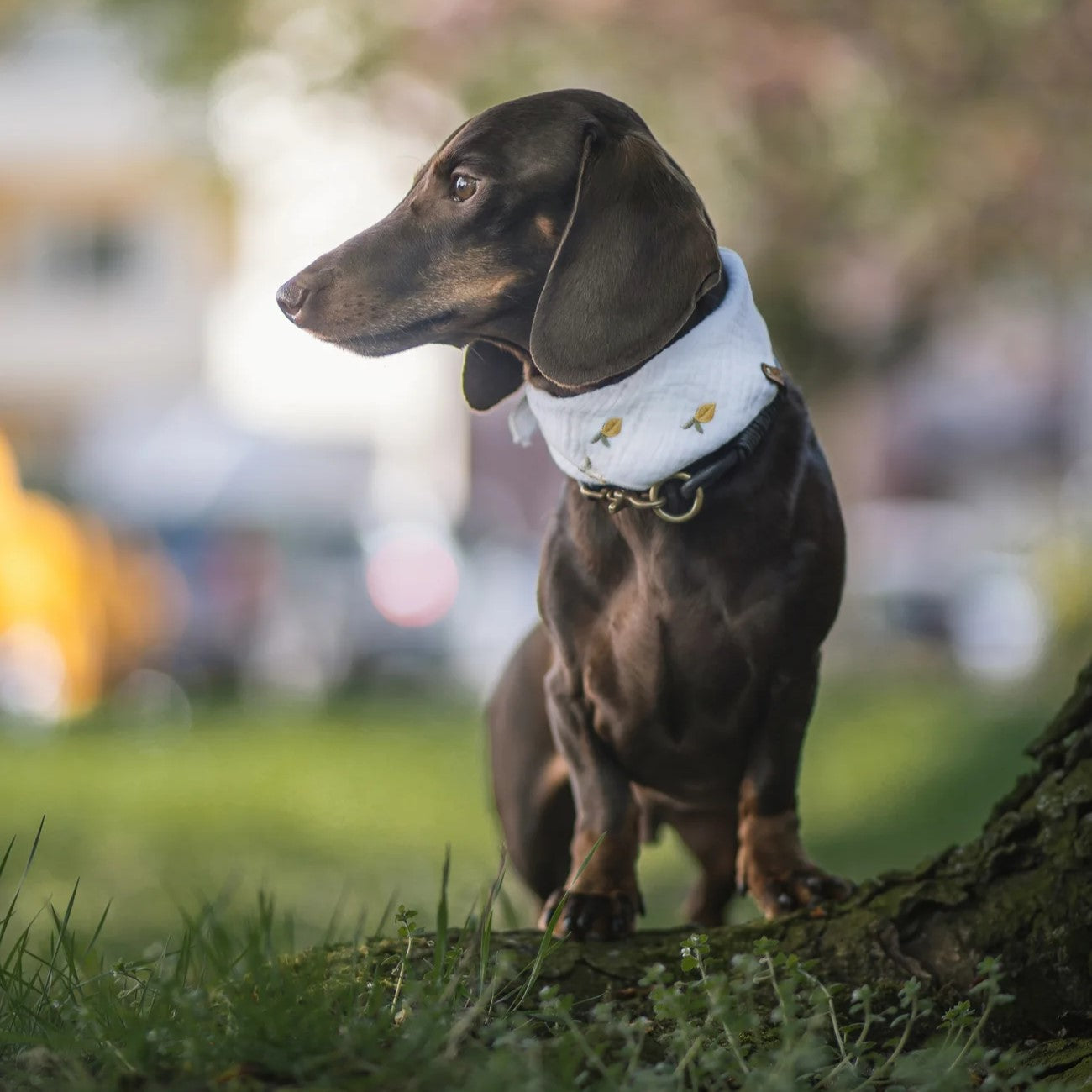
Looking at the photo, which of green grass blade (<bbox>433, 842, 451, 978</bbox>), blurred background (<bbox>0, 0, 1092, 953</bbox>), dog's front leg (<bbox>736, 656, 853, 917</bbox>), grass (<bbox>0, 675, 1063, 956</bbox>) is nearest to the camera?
green grass blade (<bbox>433, 842, 451, 978</bbox>)

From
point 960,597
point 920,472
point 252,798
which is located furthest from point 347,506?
point 920,472

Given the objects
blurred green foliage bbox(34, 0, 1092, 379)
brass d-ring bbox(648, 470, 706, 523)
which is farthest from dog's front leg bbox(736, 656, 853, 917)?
blurred green foliage bbox(34, 0, 1092, 379)

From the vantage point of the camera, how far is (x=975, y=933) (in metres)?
2.47

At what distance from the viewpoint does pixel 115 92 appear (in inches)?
1018

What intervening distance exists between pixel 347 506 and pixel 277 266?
3.22 m

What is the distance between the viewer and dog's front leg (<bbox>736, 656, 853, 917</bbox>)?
2.38 m

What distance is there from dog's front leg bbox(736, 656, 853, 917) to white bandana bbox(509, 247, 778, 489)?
37cm

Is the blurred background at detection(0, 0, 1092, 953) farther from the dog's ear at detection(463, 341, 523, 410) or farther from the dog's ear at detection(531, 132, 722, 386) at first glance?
the dog's ear at detection(531, 132, 722, 386)

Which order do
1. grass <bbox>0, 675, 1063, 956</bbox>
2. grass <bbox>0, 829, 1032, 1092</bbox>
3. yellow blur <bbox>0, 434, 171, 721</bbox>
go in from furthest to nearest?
1. yellow blur <bbox>0, 434, 171, 721</bbox>
2. grass <bbox>0, 675, 1063, 956</bbox>
3. grass <bbox>0, 829, 1032, 1092</bbox>

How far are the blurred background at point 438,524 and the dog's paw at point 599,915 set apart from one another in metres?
1.10

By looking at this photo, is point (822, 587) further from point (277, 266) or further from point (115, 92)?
point (115, 92)

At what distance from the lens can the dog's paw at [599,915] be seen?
2.49 meters

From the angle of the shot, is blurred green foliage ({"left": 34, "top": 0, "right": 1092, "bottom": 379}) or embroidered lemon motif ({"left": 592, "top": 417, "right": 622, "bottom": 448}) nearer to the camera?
embroidered lemon motif ({"left": 592, "top": 417, "right": 622, "bottom": 448})

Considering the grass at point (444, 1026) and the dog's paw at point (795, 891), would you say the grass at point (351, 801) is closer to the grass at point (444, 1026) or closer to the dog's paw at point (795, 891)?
the dog's paw at point (795, 891)
